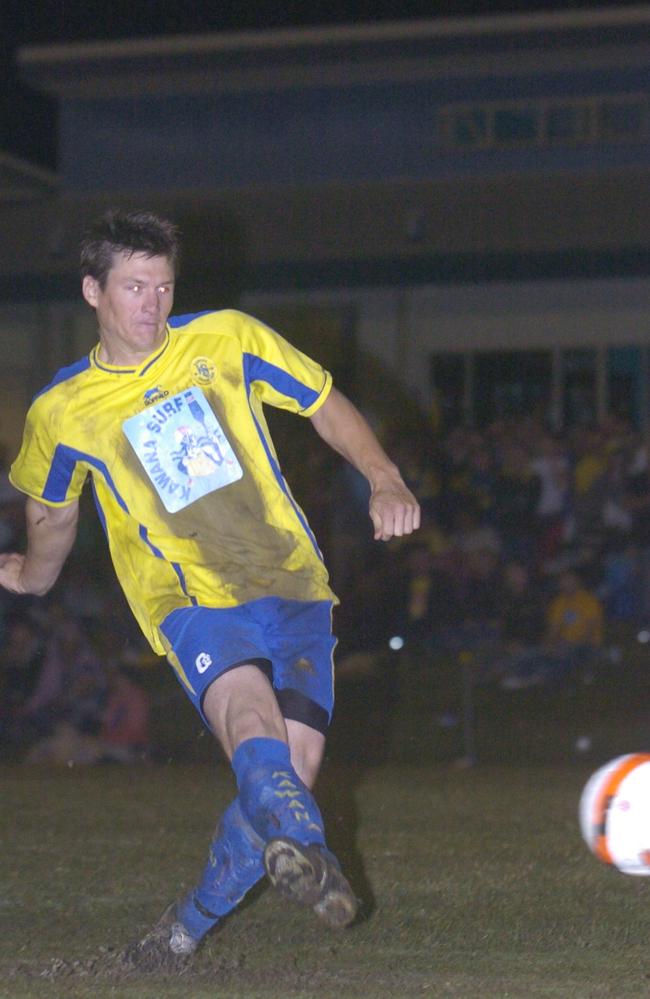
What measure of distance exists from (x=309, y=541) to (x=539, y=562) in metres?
8.13

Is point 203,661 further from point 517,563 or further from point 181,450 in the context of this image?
point 517,563

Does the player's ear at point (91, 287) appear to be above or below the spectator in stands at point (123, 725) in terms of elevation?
above

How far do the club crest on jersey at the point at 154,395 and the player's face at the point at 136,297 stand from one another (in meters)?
0.11

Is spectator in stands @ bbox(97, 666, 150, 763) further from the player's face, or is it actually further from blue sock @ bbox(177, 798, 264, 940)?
the player's face

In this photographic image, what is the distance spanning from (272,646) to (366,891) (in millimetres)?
1933

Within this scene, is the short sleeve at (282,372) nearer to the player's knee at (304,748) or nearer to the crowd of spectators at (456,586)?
the player's knee at (304,748)

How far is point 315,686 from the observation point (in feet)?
13.5

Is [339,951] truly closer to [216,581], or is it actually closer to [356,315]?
[216,581]

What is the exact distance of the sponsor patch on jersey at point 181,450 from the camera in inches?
161

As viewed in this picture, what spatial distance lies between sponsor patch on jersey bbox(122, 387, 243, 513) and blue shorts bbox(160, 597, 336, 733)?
32 centimetres

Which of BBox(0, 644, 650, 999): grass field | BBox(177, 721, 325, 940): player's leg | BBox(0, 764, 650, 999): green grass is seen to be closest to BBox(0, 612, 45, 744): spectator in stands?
BBox(0, 644, 650, 999): grass field

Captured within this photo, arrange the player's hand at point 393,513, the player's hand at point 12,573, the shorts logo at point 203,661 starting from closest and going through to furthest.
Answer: the player's hand at point 393,513
the shorts logo at point 203,661
the player's hand at point 12,573

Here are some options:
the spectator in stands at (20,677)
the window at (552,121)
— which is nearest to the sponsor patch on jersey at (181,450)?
the spectator in stands at (20,677)

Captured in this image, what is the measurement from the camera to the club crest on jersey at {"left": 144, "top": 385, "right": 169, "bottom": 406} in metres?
4.12
